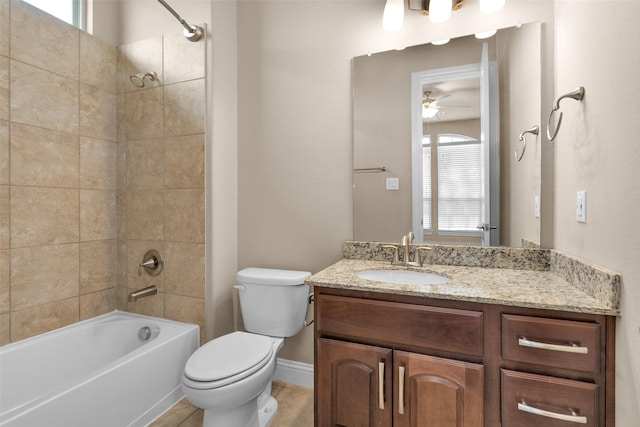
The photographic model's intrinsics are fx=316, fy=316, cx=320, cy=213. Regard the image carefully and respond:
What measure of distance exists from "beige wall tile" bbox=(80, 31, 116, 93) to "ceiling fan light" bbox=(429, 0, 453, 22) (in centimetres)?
208

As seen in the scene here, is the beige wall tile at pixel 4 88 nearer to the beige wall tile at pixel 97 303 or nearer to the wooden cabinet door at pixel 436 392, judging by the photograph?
the beige wall tile at pixel 97 303

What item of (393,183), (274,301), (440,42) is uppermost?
(440,42)

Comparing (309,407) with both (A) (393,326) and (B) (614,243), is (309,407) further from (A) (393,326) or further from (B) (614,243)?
(B) (614,243)

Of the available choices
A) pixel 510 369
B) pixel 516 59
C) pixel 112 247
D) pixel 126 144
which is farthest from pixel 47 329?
pixel 516 59

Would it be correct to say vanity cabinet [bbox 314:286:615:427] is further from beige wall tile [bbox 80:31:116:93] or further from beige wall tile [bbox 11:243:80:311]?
beige wall tile [bbox 80:31:116:93]

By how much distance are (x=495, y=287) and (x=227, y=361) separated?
1161mm

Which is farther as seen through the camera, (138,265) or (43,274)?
(138,265)

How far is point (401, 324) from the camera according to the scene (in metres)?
1.18

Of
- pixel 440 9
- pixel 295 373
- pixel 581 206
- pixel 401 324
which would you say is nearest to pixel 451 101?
pixel 440 9

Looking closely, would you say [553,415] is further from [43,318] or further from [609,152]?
[43,318]

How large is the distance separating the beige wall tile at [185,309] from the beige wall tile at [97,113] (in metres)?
1.17

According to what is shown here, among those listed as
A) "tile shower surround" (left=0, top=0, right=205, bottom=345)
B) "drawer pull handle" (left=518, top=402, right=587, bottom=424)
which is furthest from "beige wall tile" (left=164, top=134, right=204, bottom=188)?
"drawer pull handle" (left=518, top=402, right=587, bottom=424)

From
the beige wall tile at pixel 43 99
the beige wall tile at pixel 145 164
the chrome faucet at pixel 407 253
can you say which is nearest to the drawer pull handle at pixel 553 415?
the chrome faucet at pixel 407 253

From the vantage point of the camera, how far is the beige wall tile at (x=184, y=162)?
6.40ft
